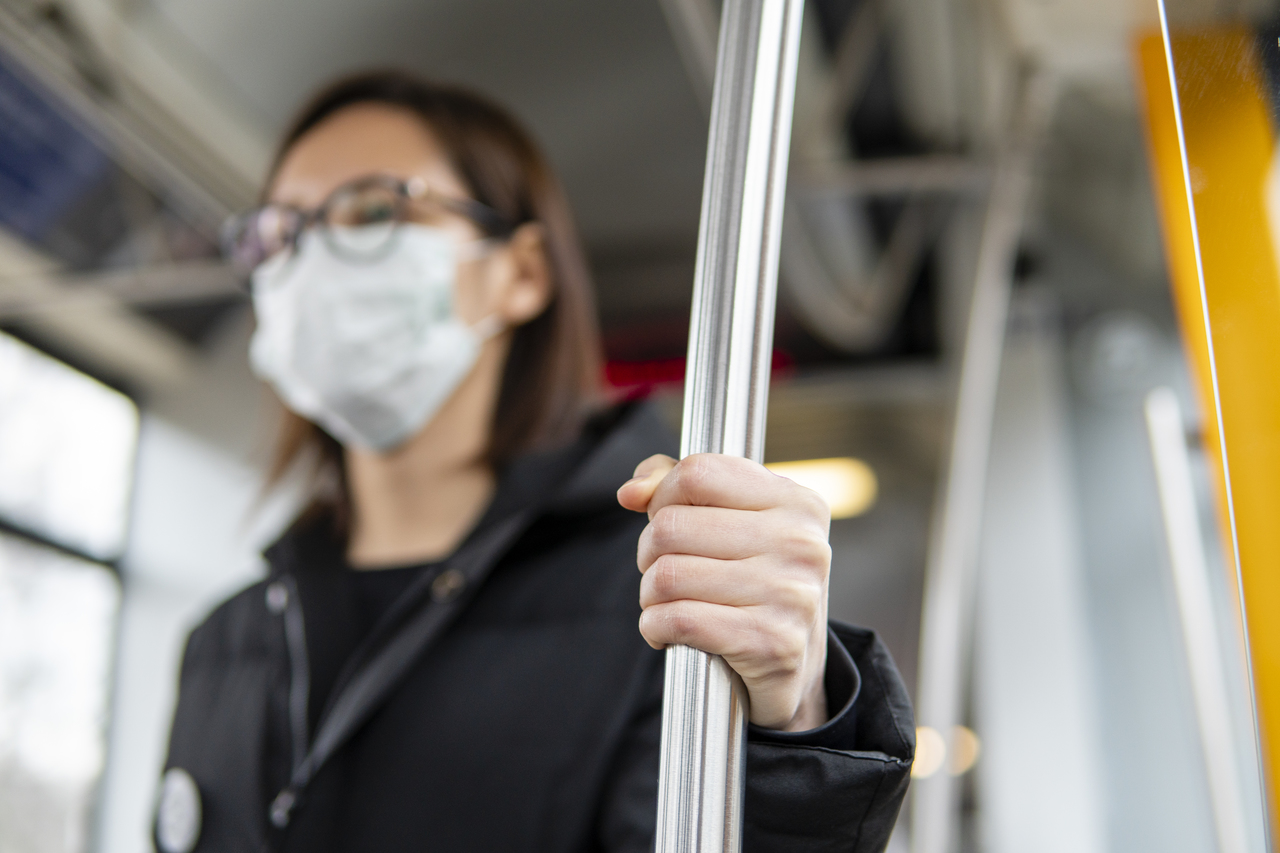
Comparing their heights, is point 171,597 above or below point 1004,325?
below

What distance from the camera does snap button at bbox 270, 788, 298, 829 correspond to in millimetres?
1035

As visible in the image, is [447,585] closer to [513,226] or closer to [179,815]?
[179,815]

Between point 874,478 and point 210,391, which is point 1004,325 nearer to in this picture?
point 874,478

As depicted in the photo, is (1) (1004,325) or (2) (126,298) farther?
(1) (1004,325)

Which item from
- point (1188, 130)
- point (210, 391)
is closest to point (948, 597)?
point (1188, 130)

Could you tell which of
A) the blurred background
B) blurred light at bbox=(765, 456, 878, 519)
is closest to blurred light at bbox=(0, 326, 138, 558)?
the blurred background

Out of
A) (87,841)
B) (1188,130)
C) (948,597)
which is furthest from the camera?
(87,841)

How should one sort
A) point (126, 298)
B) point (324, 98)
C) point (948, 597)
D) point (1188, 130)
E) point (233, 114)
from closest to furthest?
point (1188, 130)
point (324, 98)
point (948, 597)
point (233, 114)
point (126, 298)

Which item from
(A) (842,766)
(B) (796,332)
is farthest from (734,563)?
(B) (796,332)

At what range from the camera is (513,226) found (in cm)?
152

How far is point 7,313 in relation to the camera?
465cm

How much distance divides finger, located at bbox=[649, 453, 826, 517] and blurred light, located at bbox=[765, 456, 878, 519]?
19.5 feet

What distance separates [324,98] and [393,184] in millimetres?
210

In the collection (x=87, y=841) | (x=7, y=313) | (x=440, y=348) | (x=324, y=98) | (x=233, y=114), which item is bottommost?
(x=87, y=841)
